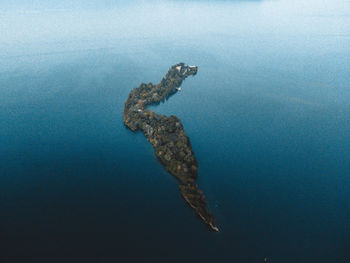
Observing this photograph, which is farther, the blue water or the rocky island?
the rocky island

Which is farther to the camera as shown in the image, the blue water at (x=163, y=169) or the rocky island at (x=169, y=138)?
A: the rocky island at (x=169, y=138)

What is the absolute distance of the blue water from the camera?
31875 millimetres

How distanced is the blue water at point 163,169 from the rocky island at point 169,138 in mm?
1620

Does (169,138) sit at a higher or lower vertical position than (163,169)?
higher

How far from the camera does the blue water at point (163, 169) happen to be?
105 feet

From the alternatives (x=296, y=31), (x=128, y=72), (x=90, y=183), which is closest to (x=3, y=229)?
(x=90, y=183)

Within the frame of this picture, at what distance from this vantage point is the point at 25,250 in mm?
30484

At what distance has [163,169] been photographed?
43.2 m

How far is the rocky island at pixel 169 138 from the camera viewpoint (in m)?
36.9

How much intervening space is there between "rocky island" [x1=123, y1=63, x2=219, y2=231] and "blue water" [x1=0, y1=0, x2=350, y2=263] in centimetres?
162

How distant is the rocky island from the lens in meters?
36.9

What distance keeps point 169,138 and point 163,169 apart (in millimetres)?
7696

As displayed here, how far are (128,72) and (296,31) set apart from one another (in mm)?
111089

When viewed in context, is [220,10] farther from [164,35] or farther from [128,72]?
[128,72]
